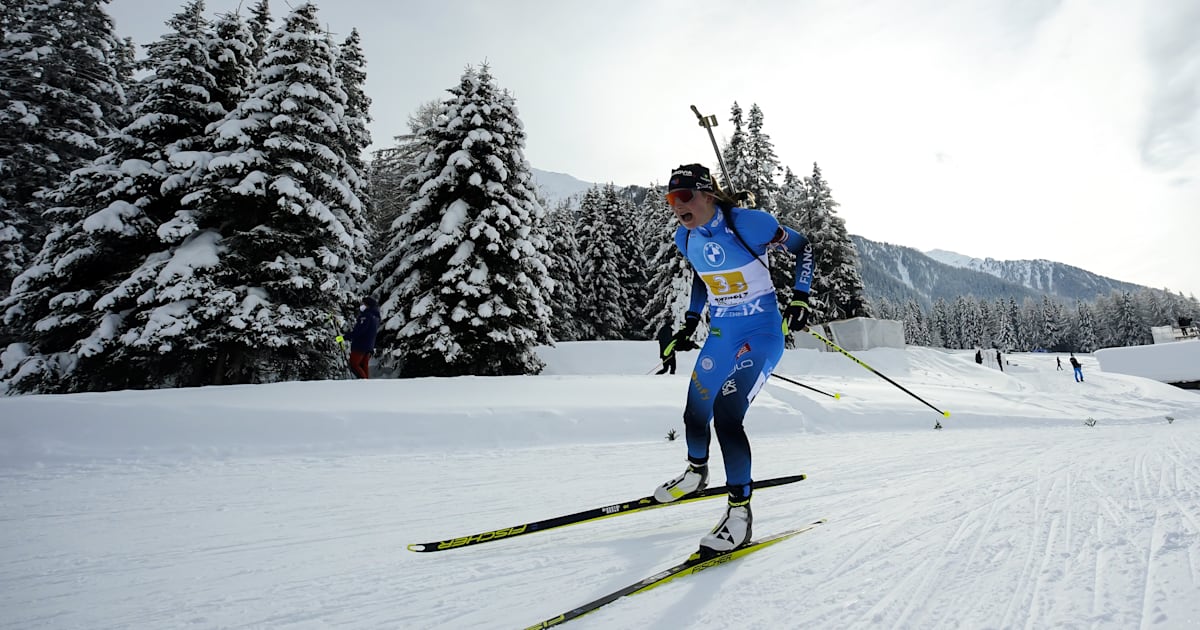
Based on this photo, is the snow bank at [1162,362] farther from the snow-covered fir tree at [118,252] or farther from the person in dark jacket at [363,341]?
the snow-covered fir tree at [118,252]

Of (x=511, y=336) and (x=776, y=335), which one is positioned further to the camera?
(x=511, y=336)

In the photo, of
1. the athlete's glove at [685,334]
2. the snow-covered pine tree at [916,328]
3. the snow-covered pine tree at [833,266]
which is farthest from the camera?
the snow-covered pine tree at [916,328]

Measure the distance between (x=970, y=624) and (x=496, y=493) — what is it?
3232 mm

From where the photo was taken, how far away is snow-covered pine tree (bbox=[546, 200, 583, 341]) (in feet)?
94.7

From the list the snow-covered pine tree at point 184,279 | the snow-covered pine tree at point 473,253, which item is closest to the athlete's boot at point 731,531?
the snow-covered pine tree at point 473,253

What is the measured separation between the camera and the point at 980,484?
12.7 feet

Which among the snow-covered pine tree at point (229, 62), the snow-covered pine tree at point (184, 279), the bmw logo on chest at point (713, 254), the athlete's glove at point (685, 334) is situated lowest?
the athlete's glove at point (685, 334)

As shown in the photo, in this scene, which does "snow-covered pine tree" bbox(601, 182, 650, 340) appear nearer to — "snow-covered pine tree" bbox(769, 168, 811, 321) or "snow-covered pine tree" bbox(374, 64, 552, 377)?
"snow-covered pine tree" bbox(769, 168, 811, 321)

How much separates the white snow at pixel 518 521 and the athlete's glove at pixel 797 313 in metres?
1.20

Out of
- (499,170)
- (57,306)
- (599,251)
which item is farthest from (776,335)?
(599,251)

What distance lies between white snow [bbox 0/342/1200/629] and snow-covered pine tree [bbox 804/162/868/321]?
84.5 feet

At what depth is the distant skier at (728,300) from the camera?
3.23m

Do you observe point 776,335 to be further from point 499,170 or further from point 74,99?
point 74,99

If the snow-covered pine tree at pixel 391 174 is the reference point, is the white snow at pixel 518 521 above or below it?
below
